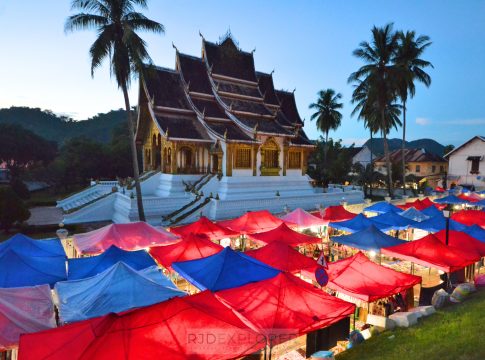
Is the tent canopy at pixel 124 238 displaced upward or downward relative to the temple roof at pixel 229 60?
downward

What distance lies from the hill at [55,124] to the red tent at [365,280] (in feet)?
254

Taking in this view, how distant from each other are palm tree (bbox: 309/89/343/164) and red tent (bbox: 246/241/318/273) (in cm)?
3070

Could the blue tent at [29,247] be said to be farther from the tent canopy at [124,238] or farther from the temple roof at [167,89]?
the temple roof at [167,89]

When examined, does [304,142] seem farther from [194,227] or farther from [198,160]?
[194,227]

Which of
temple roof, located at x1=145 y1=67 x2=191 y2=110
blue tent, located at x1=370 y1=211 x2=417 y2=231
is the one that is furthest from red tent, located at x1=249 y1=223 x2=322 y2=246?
temple roof, located at x1=145 y1=67 x2=191 y2=110

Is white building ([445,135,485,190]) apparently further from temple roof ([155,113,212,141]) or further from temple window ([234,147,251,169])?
temple roof ([155,113,212,141])

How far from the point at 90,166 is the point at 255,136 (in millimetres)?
21650

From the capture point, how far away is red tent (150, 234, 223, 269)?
34.7ft

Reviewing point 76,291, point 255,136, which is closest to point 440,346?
point 76,291

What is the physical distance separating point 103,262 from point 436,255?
1043 cm

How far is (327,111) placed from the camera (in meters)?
40.3

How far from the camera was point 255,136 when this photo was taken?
24984mm

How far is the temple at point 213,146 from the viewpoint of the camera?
2181 cm

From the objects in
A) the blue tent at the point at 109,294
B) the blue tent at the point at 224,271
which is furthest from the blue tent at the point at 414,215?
the blue tent at the point at 109,294
